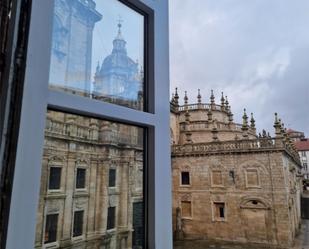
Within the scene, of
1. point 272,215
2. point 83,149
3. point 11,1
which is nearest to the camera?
point 11,1

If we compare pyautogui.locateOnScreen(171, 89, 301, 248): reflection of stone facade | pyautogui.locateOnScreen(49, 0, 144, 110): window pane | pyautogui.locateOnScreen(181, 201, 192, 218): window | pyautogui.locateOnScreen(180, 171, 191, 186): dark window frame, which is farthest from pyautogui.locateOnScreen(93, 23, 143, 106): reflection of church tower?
pyautogui.locateOnScreen(181, 201, 192, 218): window

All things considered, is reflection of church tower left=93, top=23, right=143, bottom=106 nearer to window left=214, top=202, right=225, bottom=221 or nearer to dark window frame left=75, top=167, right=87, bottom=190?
dark window frame left=75, top=167, right=87, bottom=190

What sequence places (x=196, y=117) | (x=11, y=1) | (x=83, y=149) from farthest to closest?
(x=196, y=117), (x=83, y=149), (x=11, y=1)

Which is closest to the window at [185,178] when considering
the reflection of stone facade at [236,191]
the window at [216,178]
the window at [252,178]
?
the reflection of stone facade at [236,191]

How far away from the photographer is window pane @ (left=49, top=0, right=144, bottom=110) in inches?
25.2

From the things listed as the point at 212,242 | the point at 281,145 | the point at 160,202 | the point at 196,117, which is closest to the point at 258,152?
the point at 281,145

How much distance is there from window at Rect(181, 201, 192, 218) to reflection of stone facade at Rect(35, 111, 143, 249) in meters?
13.9

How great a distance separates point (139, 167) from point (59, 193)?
0.26 metres

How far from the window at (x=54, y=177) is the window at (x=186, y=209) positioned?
14.1 meters

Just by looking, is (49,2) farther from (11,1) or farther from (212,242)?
(212,242)

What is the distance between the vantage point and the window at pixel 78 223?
2.12 ft

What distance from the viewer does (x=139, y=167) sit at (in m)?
0.80

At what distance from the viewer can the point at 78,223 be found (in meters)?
0.66

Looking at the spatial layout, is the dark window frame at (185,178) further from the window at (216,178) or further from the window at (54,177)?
Result: the window at (54,177)
